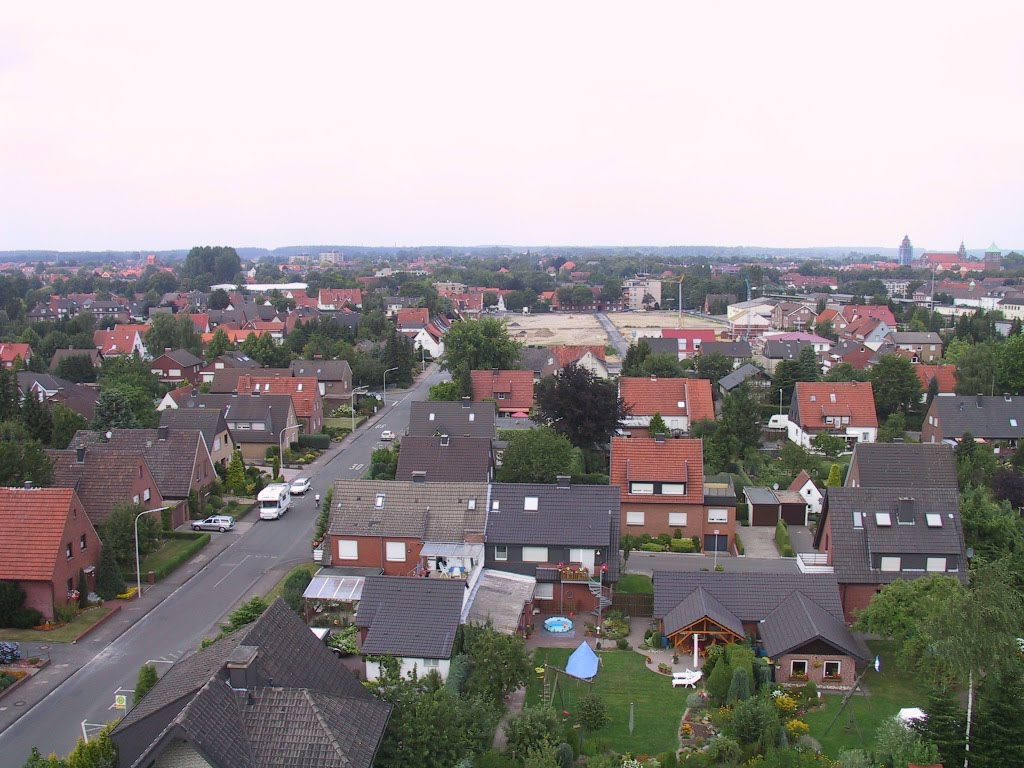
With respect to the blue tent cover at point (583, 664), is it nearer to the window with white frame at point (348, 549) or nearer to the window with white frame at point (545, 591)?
the window with white frame at point (545, 591)

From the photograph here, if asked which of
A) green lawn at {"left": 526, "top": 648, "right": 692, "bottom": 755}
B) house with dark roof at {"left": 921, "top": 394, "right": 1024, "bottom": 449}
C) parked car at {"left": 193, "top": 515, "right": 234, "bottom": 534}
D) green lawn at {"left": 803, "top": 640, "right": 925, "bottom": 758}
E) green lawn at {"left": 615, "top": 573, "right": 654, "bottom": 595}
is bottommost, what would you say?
green lawn at {"left": 803, "top": 640, "right": 925, "bottom": 758}

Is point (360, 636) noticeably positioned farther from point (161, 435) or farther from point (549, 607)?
point (161, 435)

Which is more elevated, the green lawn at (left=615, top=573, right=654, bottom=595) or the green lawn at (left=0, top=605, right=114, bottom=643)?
the green lawn at (left=0, top=605, right=114, bottom=643)

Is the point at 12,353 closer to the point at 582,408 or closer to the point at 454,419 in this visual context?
the point at 454,419

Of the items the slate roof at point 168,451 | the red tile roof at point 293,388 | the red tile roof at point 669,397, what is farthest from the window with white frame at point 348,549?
the red tile roof at point 669,397

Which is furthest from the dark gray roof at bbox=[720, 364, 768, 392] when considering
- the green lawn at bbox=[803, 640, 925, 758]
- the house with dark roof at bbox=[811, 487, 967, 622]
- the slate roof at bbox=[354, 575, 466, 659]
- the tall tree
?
the slate roof at bbox=[354, 575, 466, 659]

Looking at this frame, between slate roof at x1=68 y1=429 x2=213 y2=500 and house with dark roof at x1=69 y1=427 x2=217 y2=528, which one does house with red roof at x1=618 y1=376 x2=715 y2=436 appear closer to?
house with dark roof at x1=69 y1=427 x2=217 y2=528
